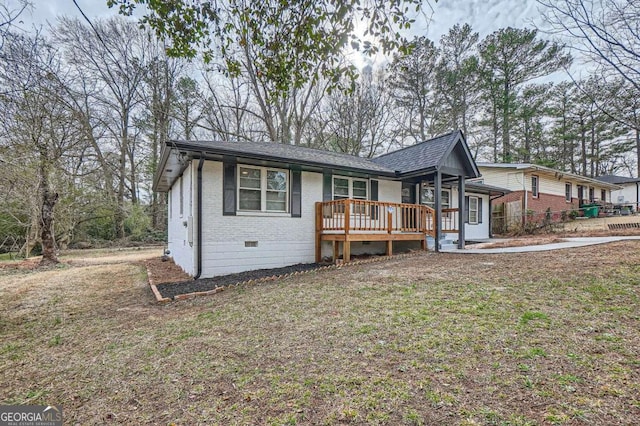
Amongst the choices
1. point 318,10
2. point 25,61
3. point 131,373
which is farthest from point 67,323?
point 25,61

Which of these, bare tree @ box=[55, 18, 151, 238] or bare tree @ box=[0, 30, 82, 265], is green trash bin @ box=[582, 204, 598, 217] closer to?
bare tree @ box=[0, 30, 82, 265]

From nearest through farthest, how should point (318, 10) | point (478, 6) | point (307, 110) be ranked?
point (318, 10) → point (478, 6) → point (307, 110)

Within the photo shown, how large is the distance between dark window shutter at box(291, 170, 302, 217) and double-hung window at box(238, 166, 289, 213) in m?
0.18

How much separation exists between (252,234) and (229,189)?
1399 mm

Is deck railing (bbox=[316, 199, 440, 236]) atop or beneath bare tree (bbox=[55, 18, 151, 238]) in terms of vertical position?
beneath

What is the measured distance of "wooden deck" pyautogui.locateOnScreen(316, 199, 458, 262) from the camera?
8633mm

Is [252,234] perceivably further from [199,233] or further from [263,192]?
[199,233]

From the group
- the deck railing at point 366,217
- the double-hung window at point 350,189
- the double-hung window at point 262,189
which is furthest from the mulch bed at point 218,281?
the double-hung window at point 350,189

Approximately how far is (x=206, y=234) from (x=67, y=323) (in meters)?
3.36

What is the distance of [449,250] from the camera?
10.1 m

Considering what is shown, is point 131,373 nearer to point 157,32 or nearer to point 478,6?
point 157,32

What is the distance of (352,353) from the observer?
3.05 metres

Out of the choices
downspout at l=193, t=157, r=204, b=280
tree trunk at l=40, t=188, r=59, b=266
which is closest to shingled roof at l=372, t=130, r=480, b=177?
downspout at l=193, t=157, r=204, b=280

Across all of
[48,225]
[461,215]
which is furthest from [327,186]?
[48,225]
